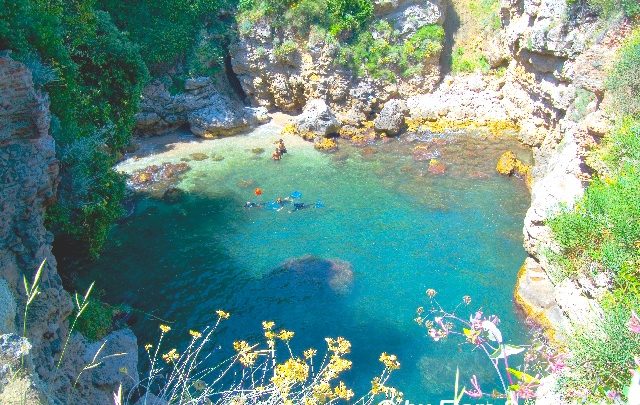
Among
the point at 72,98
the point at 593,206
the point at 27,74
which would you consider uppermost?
the point at 27,74

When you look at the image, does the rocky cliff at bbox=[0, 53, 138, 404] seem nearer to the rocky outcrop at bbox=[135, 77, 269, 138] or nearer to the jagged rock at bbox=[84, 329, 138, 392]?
the jagged rock at bbox=[84, 329, 138, 392]

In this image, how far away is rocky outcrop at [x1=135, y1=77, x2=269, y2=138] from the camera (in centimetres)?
2748

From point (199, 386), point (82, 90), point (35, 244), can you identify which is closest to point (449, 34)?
point (82, 90)

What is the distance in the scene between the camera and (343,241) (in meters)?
18.7

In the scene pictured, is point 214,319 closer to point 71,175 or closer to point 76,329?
point 76,329

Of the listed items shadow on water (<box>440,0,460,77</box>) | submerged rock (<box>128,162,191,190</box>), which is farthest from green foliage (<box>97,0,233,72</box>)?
shadow on water (<box>440,0,460,77</box>)

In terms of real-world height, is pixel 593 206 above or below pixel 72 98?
below

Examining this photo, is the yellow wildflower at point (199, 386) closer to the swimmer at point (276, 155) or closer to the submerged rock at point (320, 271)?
the submerged rock at point (320, 271)

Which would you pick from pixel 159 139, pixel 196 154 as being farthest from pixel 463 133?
pixel 159 139

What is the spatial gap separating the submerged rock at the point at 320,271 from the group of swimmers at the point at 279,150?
890 centimetres

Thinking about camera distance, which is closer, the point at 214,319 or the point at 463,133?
the point at 214,319

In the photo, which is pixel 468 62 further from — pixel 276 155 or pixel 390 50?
pixel 276 155

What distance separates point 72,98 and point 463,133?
1934 cm

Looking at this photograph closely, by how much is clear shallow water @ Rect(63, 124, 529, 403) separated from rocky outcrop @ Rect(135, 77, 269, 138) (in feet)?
10.3
